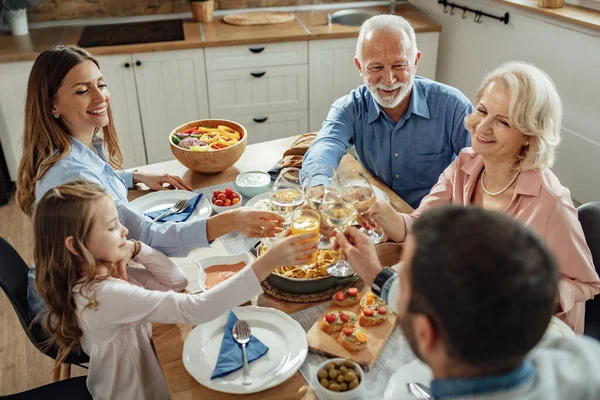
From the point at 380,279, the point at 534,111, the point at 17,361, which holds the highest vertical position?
the point at 534,111

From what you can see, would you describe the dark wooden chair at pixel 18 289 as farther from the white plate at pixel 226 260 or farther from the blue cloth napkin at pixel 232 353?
the blue cloth napkin at pixel 232 353

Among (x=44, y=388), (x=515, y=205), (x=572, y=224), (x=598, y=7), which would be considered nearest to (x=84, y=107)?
(x=44, y=388)

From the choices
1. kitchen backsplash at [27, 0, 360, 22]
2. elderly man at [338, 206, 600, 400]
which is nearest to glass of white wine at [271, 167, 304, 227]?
elderly man at [338, 206, 600, 400]

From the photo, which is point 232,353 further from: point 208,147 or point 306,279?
point 208,147

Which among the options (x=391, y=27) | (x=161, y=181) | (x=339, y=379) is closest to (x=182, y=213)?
(x=161, y=181)

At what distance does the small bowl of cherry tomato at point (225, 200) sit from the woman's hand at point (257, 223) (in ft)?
0.85

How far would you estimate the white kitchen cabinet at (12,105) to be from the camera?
3473mm

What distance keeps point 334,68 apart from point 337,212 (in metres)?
2.57

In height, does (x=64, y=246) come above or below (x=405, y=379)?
above

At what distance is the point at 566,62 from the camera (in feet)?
9.93

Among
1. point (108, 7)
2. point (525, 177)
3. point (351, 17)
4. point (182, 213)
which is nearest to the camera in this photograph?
point (525, 177)

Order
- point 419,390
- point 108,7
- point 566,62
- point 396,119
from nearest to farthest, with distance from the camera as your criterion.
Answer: point 419,390 < point 396,119 < point 566,62 < point 108,7

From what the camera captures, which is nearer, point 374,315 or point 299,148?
point 374,315

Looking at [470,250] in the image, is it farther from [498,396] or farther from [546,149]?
[546,149]
